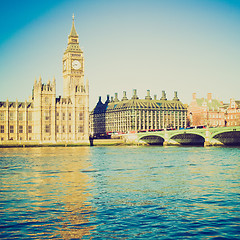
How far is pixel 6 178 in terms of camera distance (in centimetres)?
3419

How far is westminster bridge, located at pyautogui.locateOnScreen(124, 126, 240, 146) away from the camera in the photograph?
89.5 m

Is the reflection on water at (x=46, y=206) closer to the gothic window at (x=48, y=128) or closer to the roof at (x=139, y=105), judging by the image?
the gothic window at (x=48, y=128)

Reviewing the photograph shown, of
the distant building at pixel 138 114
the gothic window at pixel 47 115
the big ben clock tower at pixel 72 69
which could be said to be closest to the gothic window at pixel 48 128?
the gothic window at pixel 47 115

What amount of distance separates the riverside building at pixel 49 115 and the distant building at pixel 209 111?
4802cm

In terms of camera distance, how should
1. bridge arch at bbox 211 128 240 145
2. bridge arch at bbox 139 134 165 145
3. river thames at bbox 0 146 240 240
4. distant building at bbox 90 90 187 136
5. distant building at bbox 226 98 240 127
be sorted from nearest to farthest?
river thames at bbox 0 146 240 240 → bridge arch at bbox 211 128 240 145 → bridge arch at bbox 139 134 165 145 → distant building at bbox 226 98 240 127 → distant building at bbox 90 90 187 136

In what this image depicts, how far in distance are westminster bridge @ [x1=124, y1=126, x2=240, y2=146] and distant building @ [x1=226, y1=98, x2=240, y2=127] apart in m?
30.5

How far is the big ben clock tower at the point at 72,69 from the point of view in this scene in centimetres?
12369

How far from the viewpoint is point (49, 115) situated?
115 meters

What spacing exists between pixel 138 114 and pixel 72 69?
34080 millimetres

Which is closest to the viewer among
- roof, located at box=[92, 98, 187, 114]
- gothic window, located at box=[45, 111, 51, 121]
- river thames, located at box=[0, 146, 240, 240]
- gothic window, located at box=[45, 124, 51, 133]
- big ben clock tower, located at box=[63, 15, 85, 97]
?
river thames, located at box=[0, 146, 240, 240]

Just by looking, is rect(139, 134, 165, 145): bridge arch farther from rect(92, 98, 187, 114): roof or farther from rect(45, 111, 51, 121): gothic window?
rect(92, 98, 187, 114): roof

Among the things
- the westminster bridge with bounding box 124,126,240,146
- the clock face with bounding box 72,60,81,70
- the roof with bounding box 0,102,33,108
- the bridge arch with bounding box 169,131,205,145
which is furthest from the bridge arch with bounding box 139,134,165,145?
the roof with bounding box 0,102,33,108

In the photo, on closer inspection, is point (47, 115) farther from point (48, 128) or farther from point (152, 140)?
point (152, 140)

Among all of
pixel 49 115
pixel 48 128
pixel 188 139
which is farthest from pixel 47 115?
pixel 188 139
